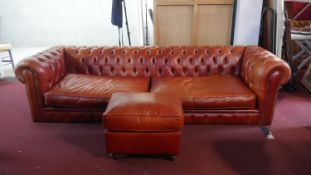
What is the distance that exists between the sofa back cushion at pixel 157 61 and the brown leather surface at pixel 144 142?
3.39ft

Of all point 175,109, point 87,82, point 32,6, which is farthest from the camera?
point 32,6

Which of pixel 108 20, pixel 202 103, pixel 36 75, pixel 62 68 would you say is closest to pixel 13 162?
pixel 36 75

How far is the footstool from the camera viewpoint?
1740 millimetres

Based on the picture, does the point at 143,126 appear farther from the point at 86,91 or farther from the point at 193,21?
the point at 193,21

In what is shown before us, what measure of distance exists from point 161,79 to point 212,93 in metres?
0.59

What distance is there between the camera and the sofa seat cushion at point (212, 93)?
217 centimetres

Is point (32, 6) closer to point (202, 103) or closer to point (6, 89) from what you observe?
point (6, 89)

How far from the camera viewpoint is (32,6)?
18.0ft

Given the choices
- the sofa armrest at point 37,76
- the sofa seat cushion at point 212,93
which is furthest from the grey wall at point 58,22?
the sofa seat cushion at point 212,93

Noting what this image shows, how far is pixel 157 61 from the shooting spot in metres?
2.70

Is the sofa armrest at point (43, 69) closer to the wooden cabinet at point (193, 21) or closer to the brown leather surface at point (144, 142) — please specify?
the brown leather surface at point (144, 142)

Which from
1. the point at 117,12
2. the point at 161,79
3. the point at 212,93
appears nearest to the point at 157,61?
the point at 161,79

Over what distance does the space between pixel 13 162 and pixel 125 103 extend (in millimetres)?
955

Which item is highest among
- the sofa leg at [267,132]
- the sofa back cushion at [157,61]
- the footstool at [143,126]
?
the sofa back cushion at [157,61]
